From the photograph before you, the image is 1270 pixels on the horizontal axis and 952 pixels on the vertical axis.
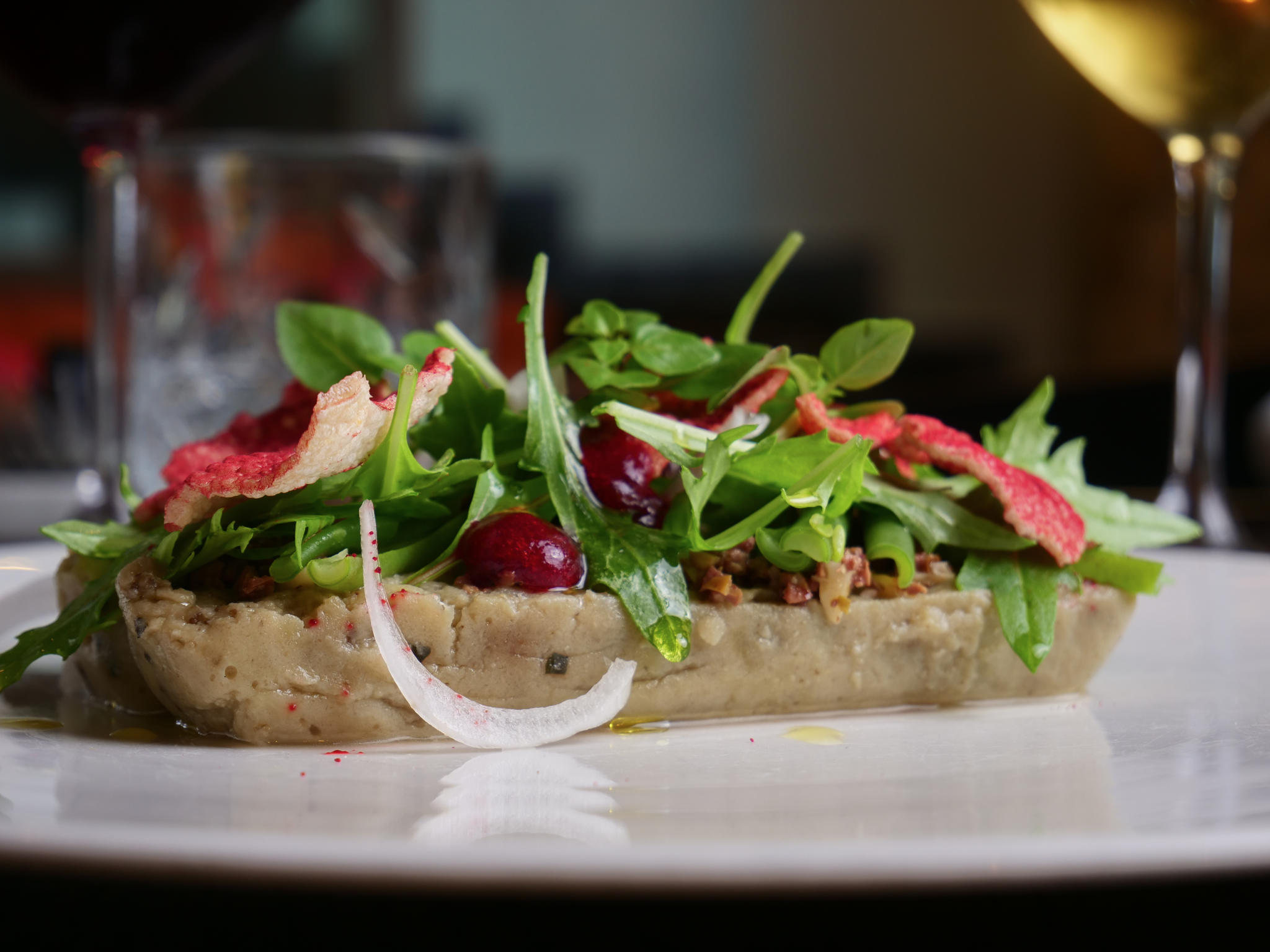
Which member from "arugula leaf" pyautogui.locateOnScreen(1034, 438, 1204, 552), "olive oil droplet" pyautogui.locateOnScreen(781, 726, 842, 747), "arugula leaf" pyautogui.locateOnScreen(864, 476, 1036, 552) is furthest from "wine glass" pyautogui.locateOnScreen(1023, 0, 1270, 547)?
"olive oil droplet" pyautogui.locateOnScreen(781, 726, 842, 747)

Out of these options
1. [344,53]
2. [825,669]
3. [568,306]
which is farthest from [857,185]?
[825,669]

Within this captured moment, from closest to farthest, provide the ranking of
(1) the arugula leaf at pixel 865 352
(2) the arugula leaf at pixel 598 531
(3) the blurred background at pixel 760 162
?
(2) the arugula leaf at pixel 598 531, (1) the arugula leaf at pixel 865 352, (3) the blurred background at pixel 760 162

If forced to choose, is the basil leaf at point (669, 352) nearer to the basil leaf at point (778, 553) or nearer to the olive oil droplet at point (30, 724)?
the basil leaf at point (778, 553)

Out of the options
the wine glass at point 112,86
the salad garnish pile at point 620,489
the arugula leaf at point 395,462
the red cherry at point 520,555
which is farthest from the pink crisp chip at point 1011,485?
the wine glass at point 112,86

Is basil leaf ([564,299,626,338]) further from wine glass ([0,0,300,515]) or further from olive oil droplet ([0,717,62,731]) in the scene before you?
wine glass ([0,0,300,515])

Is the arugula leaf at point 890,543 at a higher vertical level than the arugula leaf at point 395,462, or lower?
lower

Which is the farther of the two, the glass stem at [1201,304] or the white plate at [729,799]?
the glass stem at [1201,304]

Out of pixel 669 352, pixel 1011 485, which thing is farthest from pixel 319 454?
pixel 1011 485

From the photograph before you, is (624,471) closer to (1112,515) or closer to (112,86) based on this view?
(1112,515)
